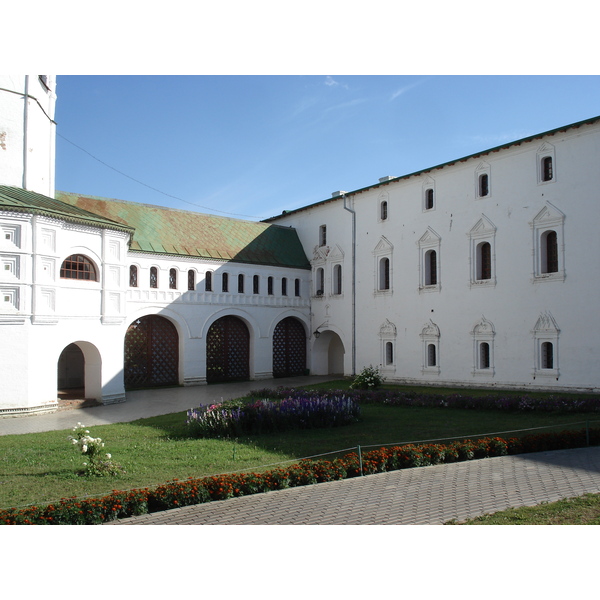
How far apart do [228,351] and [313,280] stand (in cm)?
608

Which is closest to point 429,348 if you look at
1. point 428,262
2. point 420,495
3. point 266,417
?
point 428,262

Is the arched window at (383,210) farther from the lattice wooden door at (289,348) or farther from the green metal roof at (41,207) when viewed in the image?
the green metal roof at (41,207)

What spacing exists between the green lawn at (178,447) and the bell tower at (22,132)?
9.32 metres

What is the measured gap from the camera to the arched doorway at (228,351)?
25562mm

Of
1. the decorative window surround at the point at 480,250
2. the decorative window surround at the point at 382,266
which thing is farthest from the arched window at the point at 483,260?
the decorative window surround at the point at 382,266

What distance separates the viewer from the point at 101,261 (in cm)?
1875

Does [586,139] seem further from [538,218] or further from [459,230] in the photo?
[459,230]

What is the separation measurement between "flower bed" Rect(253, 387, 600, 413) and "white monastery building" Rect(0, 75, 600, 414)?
3597 mm

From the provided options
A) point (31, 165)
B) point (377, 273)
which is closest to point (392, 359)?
point (377, 273)

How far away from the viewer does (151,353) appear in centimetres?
2347

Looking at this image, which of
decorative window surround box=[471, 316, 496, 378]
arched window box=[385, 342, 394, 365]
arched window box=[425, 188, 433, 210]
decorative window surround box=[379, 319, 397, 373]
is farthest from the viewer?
arched window box=[385, 342, 394, 365]

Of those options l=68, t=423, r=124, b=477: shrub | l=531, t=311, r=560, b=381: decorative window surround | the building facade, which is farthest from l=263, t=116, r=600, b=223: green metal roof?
l=68, t=423, r=124, b=477: shrub

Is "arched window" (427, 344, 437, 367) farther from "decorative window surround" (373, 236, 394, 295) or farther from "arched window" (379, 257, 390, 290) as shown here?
A: "arched window" (379, 257, 390, 290)

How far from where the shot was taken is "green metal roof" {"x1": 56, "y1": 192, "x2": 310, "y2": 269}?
23547 millimetres
